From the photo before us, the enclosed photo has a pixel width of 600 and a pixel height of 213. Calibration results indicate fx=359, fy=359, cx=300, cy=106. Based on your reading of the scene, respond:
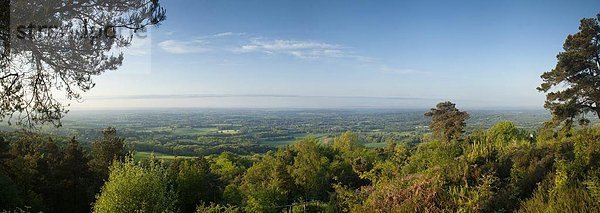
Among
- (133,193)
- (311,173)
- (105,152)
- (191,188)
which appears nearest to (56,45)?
(133,193)

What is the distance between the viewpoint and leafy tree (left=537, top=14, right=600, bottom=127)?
65.7ft

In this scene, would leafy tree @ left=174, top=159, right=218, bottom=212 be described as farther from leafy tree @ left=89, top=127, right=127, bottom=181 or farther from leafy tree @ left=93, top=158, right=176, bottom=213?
leafy tree @ left=93, top=158, right=176, bottom=213

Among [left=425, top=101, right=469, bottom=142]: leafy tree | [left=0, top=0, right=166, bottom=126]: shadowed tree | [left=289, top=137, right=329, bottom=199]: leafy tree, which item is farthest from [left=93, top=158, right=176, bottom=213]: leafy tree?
[left=425, top=101, right=469, bottom=142]: leafy tree

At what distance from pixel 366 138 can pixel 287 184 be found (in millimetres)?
59391

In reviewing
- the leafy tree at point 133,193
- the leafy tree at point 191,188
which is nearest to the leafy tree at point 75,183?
the leafy tree at point 191,188

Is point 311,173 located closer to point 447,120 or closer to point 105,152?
point 447,120

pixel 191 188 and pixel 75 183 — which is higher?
pixel 75 183

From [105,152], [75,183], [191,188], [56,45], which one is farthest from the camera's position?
[105,152]

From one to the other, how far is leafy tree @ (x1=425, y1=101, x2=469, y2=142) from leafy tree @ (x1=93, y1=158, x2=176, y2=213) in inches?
1091

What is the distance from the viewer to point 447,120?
37.6 meters

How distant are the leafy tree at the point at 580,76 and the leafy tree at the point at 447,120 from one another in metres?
14.8

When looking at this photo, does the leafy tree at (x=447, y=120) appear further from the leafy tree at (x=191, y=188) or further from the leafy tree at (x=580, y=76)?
the leafy tree at (x=191, y=188)

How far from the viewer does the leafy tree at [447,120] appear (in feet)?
120

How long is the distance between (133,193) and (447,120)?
31.2 meters
